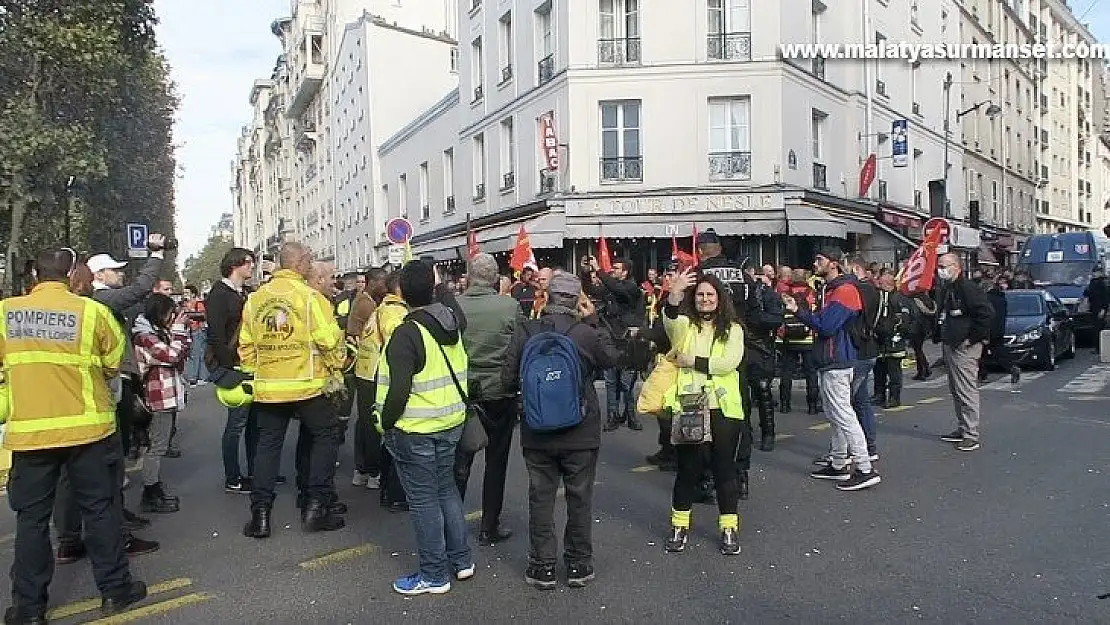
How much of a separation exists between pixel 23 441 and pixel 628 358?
3359 mm

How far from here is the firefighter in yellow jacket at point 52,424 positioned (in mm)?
4793

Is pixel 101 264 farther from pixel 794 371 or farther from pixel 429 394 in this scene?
pixel 794 371

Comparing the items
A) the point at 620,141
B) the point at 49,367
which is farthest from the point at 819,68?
the point at 49,367

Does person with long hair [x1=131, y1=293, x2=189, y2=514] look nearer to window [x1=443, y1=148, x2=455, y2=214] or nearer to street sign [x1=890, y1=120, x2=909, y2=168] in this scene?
street sign [x1=890, y1=120, x2=909, y2=168]

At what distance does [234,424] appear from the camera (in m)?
8.02

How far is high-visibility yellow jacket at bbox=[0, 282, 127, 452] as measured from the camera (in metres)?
4.78

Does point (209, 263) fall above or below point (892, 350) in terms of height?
above

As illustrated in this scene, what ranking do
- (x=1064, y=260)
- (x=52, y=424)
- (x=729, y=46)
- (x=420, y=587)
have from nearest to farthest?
(x=52, y=424) < (x=420, y=587) < (x=1064, y=260) < (x=729, y=46)

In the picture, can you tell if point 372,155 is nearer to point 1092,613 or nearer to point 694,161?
point 694,161

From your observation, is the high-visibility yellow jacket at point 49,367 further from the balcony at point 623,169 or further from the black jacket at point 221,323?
the balcony at point 623,169

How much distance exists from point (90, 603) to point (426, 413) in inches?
85.8

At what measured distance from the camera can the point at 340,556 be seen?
19.6ft

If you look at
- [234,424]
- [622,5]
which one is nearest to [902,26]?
[622,5]

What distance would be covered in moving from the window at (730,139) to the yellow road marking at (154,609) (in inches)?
760
